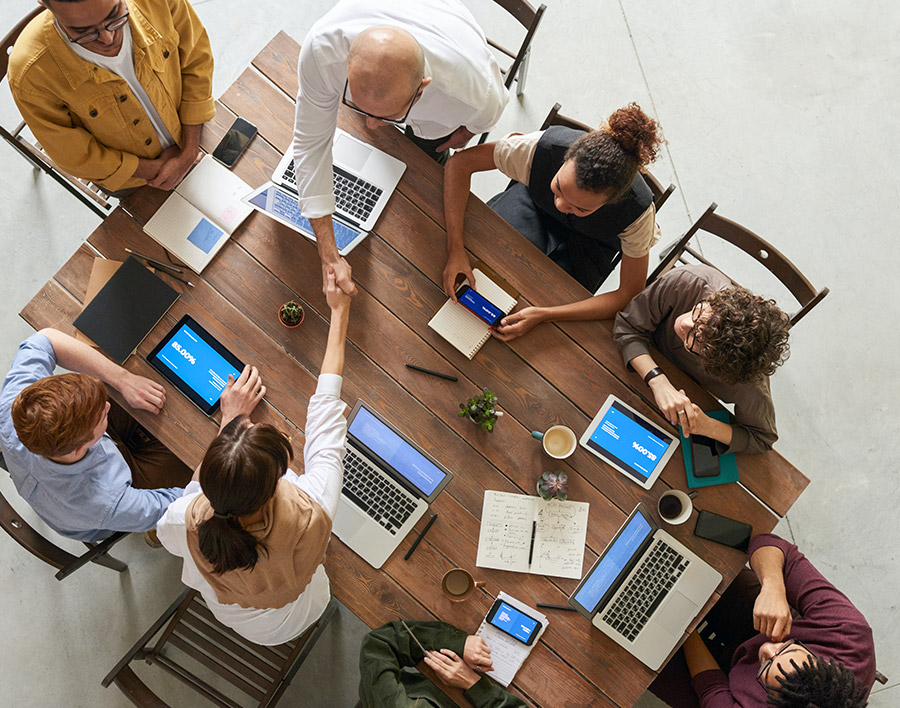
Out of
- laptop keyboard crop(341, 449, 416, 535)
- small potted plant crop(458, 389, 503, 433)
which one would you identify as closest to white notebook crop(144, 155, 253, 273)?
laptop keyboard crop(341, 449, 416, 535)

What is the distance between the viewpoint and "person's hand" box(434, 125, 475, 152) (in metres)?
2.32

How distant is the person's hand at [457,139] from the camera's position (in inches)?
91.5

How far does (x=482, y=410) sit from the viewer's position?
81.0 inches

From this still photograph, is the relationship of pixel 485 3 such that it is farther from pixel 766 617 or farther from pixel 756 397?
pixel 766 617

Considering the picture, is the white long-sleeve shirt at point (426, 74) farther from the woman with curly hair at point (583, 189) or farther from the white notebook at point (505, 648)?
the white notebook at point (505, 648)

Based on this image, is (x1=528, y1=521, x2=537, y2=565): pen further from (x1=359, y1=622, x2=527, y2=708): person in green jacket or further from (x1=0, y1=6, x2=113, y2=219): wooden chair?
(x1=0, y1=6, x2=113, y2=219): wooden chair

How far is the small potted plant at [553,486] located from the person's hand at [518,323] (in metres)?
0.46

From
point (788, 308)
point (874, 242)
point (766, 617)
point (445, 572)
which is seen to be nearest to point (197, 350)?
point (445, 572)

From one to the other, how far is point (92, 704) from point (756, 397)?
2789 millimetres

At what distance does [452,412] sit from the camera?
2.13m

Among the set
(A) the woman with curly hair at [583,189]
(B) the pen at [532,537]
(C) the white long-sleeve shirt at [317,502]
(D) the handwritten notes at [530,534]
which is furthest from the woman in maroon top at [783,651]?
(C) the white long-sleeve shirt at [317,502]

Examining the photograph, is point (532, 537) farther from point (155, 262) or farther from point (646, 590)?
point (155, 262)

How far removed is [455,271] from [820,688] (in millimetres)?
1565

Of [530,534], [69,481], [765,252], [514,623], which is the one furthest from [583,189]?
[69,481]
